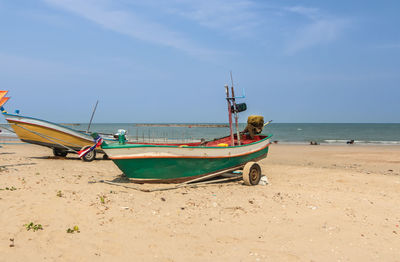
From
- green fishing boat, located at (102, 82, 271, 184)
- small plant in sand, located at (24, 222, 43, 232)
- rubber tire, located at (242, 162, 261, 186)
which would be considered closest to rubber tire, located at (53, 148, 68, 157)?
green fishing boat, located at (102, 82, 271, 184)

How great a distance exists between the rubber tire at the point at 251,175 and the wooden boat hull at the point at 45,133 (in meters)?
10.8

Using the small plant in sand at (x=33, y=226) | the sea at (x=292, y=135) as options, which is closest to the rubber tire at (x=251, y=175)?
the sea at (x=292, y=135)

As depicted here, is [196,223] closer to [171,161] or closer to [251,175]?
[171,161]

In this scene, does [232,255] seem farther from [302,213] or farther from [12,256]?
[12,256]

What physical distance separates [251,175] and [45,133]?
1222cm

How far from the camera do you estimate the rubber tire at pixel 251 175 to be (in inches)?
407

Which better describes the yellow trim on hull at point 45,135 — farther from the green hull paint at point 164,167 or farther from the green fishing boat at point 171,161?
the green hull paint at point 164,167

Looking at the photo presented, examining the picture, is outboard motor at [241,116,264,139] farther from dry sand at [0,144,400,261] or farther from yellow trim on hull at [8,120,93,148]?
yellow trim on hull at [8,120,93,148]

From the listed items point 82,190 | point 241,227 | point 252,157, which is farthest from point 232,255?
point 252,157

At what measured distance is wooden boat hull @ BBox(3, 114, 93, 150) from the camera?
15.9 m

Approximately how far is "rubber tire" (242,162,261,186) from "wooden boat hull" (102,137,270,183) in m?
0.92

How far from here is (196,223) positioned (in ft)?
21.8

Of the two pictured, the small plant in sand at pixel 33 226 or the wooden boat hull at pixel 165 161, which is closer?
the small plant in sand at pixel 33 226

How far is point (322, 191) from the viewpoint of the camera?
392 inches
